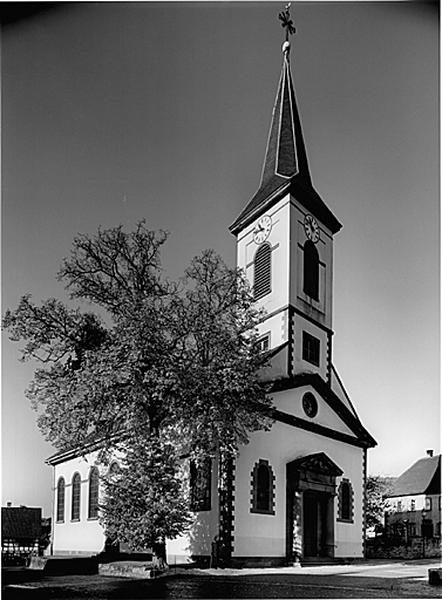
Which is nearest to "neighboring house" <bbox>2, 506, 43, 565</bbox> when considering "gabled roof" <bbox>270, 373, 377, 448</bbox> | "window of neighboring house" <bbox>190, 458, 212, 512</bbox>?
"window of neighboring house" <bbox>190, 458, 212, 512</bbox>

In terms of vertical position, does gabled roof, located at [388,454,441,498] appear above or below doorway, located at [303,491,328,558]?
above

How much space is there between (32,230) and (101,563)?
5.35 metres

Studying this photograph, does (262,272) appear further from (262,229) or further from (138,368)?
(138,368)

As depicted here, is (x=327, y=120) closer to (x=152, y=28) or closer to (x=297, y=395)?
(x=152, y=28)

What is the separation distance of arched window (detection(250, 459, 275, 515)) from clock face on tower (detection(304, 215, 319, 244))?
4342 millimetres

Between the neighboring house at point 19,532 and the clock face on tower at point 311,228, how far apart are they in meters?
6.83

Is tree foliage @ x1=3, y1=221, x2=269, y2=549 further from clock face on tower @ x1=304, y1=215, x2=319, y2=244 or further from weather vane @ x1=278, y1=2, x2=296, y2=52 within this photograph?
weather vane @ x1=278, y1=2, x2=296, y2=52

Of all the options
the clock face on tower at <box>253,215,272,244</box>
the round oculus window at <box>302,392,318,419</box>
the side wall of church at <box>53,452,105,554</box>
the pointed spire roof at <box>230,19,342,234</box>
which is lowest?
the side wall of church at <box>53,452,105,554</box>

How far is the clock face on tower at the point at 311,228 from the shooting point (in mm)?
15508

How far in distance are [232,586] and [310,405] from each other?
6.75 metres

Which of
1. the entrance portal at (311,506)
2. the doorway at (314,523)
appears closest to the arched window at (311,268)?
the entrance portal at (311,506)

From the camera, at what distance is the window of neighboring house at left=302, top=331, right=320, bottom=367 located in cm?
1775

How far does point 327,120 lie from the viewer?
13180mm

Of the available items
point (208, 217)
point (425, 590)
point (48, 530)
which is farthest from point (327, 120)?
point (48, 530)
